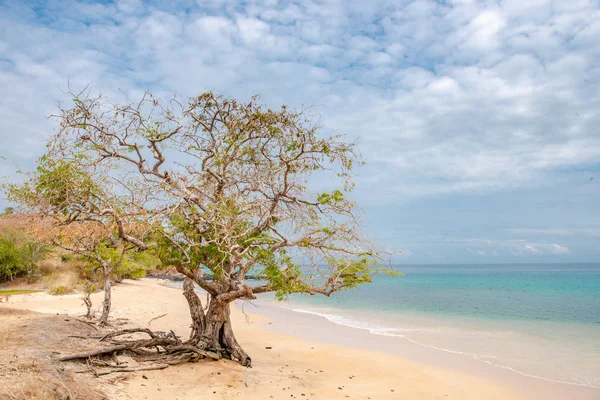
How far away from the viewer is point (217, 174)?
30.8 ft

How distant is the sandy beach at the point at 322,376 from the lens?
7418 mm

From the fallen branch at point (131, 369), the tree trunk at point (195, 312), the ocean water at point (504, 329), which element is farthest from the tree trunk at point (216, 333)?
the ocean water at point (504, 329)

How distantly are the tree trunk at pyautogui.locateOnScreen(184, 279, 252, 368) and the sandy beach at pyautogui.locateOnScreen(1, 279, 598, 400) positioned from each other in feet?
0.99

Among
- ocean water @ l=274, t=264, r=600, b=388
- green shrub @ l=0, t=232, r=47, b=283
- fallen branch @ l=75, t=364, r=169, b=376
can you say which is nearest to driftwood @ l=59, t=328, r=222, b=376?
fallen branch @ l=75, t=364, r=169, b=376

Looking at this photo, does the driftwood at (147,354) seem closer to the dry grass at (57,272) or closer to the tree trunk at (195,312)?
the tree trunk at (195,312)

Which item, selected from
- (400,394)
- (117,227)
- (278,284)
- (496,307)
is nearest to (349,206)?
(278,284)

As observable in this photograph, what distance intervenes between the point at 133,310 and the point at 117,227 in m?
11.2

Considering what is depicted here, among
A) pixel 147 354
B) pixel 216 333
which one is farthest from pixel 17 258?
pixel 216 333

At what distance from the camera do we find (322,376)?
9.41 metres

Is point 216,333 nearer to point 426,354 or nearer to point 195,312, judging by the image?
point 195,312

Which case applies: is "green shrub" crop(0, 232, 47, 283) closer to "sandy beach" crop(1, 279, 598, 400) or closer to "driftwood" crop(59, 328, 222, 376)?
"sandy beach" crop(1, 279, 598, 400)

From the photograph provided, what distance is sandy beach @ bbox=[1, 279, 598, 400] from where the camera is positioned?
7418 mm

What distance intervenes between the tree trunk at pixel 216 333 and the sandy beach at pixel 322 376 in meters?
0.30

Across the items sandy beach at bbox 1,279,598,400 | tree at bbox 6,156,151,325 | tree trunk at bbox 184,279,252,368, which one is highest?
tree at bbox 6,156,151,325
